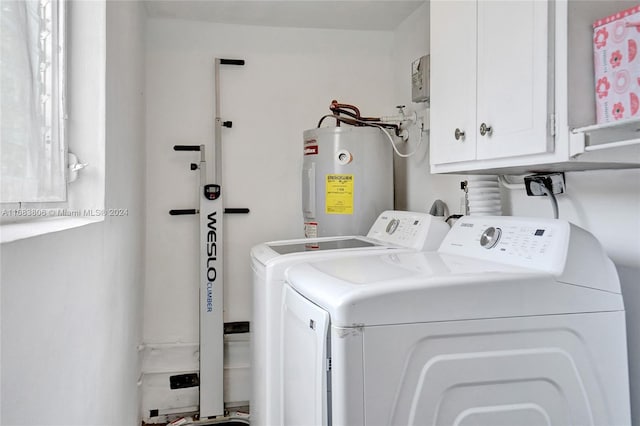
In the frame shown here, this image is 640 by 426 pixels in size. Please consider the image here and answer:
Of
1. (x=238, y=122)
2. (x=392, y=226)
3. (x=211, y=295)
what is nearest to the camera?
(x=392, y=226)

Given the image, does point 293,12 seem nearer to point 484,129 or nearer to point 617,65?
point 484,129

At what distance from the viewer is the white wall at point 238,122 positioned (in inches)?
114

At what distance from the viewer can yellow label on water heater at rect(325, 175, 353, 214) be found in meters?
2.52

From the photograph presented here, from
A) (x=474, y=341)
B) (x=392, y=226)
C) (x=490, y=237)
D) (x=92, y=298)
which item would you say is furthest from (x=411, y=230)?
(x=92, y=298)

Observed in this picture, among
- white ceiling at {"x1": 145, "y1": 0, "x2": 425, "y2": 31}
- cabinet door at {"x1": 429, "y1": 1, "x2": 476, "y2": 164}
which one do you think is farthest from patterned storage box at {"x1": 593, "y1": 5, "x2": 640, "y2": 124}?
white ceiling at {"x1": 145, "y1": 0, "x2": 425, "y2": 31}

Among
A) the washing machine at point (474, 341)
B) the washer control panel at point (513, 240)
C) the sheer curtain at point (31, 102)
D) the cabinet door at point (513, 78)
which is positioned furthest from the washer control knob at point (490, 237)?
the sheer curtain at point (31, 102)

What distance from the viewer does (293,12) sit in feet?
9.20

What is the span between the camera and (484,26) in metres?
1.53

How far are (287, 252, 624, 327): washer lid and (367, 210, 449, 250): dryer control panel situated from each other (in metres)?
0.60

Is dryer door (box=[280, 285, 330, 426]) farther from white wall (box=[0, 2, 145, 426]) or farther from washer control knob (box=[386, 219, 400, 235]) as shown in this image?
washer control knob (box=[386, 219, 400, 235])

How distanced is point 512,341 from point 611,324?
0.28 m

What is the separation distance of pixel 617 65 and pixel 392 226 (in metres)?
1.21

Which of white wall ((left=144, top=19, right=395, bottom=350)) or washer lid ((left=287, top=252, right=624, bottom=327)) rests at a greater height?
white wall ((left=144, top=19, right=395, bottom=350))

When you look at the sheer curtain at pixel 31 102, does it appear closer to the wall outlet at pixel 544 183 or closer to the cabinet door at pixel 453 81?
the cabinet door at pixel 453 81
